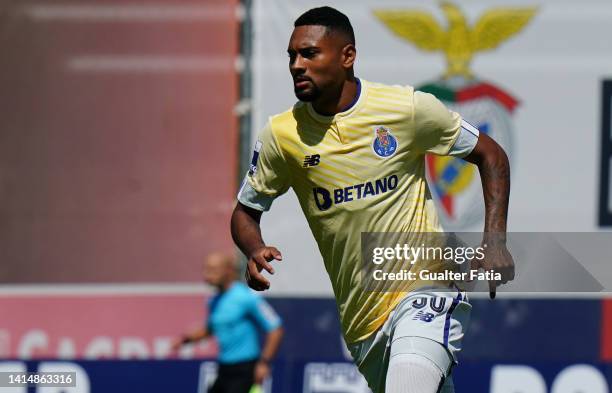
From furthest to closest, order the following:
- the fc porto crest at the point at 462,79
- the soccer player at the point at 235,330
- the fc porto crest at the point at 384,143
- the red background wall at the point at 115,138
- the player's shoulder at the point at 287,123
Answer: the red background wall at the point at 115,138, the fc porto crest at the point at 462,79, the soccer player at the point at 235,330, the player's shoulder at the point at 287,123, the fc porto crest at the point at 384,143

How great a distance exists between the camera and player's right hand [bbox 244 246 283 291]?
5215 mm

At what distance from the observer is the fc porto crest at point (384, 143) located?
5.46 meters

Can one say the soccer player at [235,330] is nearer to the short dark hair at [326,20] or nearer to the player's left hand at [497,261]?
the short dark hair at [326,20]

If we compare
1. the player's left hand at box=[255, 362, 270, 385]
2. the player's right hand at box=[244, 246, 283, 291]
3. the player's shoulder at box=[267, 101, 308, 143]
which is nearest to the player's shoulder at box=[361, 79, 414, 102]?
the player's shoulder at box=[267, 101, 308, 143]

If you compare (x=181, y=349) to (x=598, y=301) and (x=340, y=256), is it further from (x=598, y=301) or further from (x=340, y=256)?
(x=340, y=256)

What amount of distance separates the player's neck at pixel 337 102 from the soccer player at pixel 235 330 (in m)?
4.35

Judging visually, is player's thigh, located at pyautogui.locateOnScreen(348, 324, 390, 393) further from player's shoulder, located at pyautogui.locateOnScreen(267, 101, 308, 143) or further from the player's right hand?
player's shoulder, located at pyautogui.locateOnScreen(267, 101, 308, 143)

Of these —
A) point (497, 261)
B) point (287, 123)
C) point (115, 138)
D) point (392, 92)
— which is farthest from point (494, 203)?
point (115, 138)

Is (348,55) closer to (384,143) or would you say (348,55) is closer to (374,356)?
(384,143)

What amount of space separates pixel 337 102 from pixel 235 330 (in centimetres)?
458

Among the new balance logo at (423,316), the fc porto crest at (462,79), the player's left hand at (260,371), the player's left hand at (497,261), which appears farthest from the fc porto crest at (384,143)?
the fc porto crest at (462,79)

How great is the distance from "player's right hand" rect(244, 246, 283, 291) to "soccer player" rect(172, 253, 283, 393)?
4443 mm

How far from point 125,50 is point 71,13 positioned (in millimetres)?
541

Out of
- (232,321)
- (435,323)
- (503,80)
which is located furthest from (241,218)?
(503,80)
